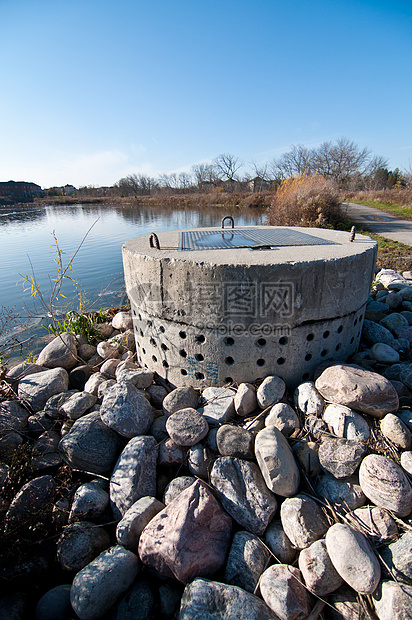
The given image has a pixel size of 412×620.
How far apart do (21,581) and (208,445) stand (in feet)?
5.07

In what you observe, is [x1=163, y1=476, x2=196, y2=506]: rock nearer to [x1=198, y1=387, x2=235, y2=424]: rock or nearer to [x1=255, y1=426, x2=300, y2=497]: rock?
[x1=198, y1=387, x2=235, y2=424]: rock

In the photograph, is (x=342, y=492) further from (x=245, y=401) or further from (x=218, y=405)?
(x=218, y=405)

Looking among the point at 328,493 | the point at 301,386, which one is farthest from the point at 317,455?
the point at 301,386

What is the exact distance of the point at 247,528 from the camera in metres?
2.21

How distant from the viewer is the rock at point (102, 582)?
1879 mm

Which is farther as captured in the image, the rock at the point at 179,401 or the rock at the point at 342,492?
the rock at the point at 179,401

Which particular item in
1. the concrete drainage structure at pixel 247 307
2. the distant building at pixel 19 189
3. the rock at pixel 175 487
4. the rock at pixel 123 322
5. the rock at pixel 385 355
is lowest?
the rock at pixel 175 487

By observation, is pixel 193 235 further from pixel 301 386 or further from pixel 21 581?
pixel 21 581

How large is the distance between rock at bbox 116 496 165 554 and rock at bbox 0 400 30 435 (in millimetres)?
1607

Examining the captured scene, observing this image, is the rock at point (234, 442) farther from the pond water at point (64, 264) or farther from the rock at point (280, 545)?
the pond water at point (64, 264)

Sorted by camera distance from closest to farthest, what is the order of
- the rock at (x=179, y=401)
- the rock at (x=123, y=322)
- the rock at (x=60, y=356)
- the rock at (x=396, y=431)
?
the rock at (x=396, y=431), the rock at (x=179, y=401), the rock at (x=60, y=356), the rock at (x=123, y=322)

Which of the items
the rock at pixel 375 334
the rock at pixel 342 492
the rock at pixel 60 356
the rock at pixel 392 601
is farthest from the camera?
the rock at pixel 60 356

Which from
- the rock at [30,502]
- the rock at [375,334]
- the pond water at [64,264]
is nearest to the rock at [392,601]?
the rock at [30,502]

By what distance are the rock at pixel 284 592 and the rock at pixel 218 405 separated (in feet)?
3.45
